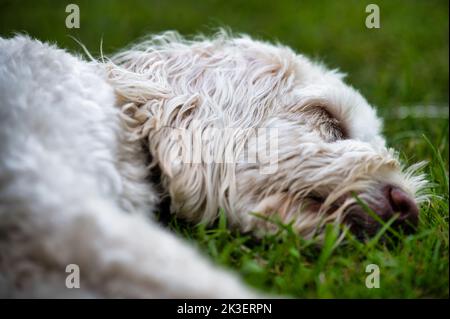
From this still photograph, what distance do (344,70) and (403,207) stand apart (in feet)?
12.9

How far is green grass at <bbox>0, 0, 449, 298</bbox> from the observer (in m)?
2.27

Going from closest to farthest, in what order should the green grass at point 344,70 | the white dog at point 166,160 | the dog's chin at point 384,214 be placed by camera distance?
1. the white dog at point 166,160
2. the green grass at point 344,70
3. the dog's chin at point 384,214

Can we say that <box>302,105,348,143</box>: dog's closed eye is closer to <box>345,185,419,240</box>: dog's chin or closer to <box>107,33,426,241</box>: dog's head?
<box>107,33,426,241</box>: dog's head

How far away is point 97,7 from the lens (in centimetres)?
847

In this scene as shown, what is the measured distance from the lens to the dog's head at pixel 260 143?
248 centimetres

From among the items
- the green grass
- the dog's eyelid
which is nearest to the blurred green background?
the green grass

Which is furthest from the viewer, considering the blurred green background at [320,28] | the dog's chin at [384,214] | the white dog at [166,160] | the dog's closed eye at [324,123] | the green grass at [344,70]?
the blurred green background at [320,28]

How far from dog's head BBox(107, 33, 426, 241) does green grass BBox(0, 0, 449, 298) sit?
118 millimetres

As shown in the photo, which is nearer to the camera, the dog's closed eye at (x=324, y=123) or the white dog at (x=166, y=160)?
→ the white dog at (x=166, y=160)

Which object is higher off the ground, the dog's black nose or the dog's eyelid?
the dog's eyelid

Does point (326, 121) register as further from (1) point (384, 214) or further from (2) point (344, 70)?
(2) point (344, 70)

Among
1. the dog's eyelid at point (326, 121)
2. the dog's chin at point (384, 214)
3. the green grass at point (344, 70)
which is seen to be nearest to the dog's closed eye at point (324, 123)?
the dog's eyelid at point (326, 121)

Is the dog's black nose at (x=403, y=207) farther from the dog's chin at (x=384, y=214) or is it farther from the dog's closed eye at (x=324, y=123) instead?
the dog's closed eye at (x=324, y=123)
